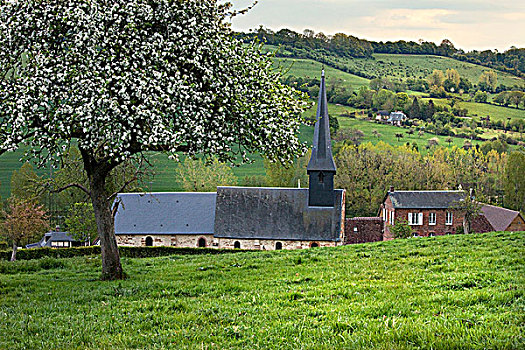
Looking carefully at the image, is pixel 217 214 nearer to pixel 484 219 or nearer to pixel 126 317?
pixel 484 219

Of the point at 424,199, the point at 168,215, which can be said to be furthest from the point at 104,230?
the point at 424,199

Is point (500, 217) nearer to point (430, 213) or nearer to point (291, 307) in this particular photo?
point (430, 213)

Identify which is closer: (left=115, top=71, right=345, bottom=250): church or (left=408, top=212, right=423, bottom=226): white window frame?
(left=115, top=71, right=345, bottom=250): church

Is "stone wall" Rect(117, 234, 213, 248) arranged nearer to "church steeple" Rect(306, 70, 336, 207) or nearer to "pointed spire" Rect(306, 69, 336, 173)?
"church steeple" Rect(306, 70, 336, 207)

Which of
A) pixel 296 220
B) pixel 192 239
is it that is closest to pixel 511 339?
pixel 296 220

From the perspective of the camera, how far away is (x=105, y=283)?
1756 cm

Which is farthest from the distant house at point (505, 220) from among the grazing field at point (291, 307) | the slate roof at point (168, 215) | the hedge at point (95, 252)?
the grazing field at point (291, 307)

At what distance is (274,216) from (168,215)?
49.4 ft

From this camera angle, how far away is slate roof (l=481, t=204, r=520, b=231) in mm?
75688

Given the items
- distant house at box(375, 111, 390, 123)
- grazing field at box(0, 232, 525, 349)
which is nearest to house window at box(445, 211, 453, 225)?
grazing field at box(0, 232, 525, 349)

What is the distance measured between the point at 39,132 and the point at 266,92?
25.5 feet

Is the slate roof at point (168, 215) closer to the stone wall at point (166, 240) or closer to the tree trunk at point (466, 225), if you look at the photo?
the stone wall at point (166, 240)

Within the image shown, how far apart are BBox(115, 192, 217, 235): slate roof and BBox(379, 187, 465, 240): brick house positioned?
27.1 m

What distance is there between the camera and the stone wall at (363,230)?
248 feet
